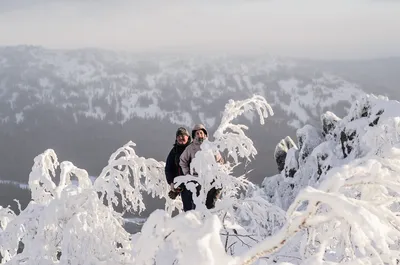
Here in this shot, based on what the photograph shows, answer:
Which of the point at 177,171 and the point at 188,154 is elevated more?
the point at 188,154

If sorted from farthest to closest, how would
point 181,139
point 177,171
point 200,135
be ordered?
1. point 181,139
2. point 177,171
3. point 200,135

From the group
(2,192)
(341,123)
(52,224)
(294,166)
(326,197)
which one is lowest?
(2,192)

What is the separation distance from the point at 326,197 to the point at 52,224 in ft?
10.0

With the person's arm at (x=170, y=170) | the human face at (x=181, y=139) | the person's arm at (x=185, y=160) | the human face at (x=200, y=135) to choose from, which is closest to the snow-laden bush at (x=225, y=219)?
the person's arm at (x=170, y=170)

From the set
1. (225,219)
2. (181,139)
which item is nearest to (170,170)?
(181,139)

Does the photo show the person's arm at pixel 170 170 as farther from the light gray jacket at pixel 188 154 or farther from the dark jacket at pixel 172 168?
the light gray jacket at pixel 188 154

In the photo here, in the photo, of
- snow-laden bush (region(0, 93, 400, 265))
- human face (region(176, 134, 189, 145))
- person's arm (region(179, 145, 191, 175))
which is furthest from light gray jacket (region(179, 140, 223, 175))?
human face (region(176, 134, 189, 145))

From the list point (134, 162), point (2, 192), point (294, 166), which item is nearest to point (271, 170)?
point (2, 192)

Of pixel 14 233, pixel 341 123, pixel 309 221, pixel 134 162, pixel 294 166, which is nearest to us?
pixel 309 221

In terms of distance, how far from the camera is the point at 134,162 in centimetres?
671

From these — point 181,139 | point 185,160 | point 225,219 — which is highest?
point 181,139

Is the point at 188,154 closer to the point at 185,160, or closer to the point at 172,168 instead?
the point at 185,160

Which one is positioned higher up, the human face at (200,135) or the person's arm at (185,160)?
the human face at (200,135)

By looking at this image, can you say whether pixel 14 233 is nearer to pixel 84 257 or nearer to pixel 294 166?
pixel 84 257
